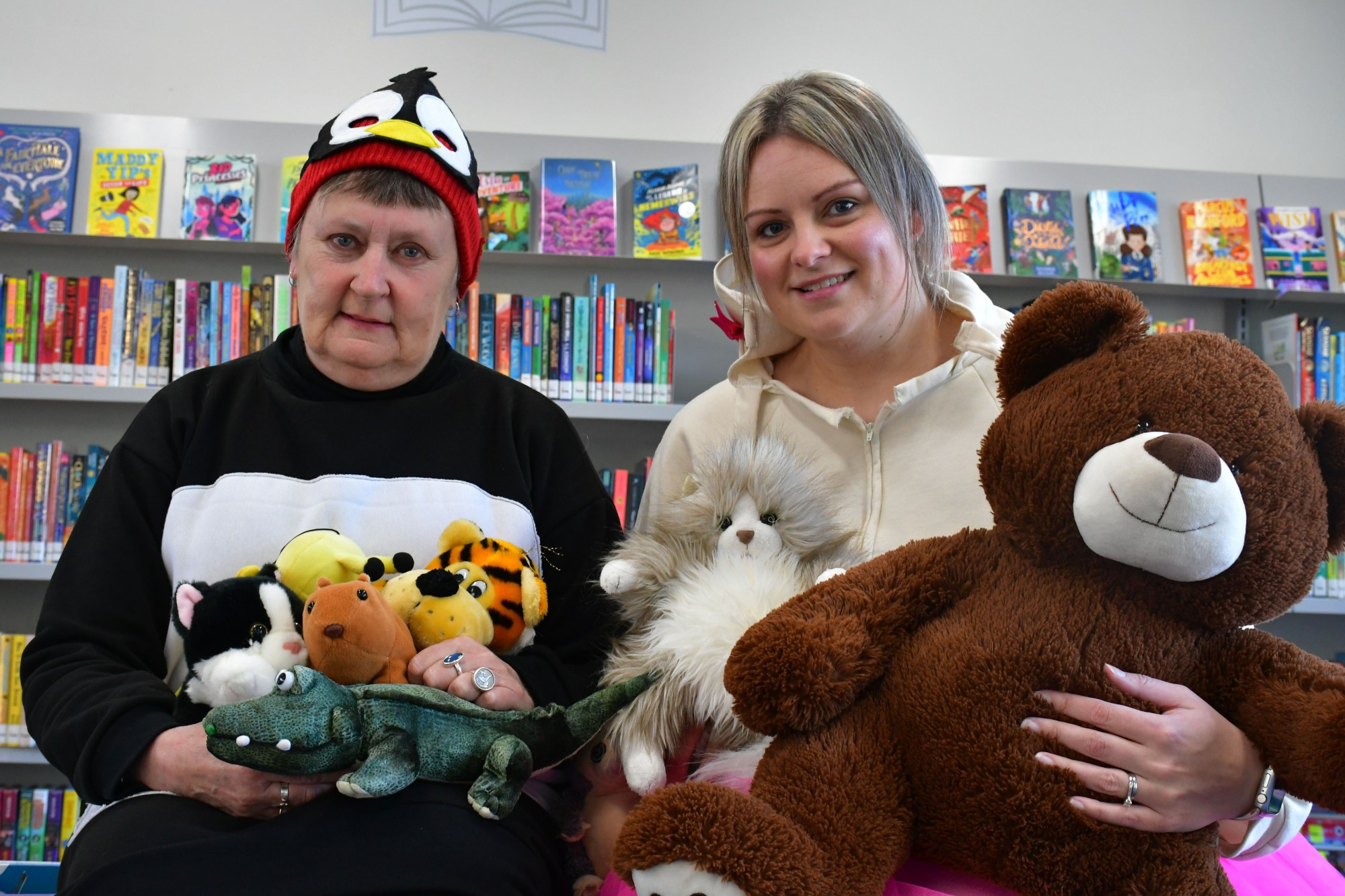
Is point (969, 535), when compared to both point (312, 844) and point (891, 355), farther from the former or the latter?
point (312, 844)

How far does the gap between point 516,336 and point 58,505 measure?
4.49 ft

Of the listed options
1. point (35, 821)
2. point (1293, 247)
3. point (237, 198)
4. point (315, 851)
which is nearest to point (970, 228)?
point (1293, 247)

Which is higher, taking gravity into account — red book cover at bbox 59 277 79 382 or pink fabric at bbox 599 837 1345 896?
red book cover at bbox 59 277 79 382

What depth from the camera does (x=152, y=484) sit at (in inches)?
47.7

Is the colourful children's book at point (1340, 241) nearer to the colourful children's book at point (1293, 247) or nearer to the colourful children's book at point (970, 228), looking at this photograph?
the colourful children's book at point (1293, 247)

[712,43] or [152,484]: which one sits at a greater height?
[712,43]

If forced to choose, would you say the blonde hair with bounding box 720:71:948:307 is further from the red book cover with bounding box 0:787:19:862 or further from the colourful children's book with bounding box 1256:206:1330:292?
the red book cover with bounding box 0:787:19:862

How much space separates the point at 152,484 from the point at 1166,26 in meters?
3.58

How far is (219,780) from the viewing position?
3.09ft

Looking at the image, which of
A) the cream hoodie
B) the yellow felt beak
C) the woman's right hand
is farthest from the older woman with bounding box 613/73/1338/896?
the woman's right hand

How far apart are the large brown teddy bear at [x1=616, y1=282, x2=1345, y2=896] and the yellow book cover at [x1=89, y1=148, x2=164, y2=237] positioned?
2645 millimetres

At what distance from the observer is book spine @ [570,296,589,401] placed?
106 inches

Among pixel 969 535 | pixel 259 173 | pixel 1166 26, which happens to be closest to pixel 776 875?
pixel 969 535

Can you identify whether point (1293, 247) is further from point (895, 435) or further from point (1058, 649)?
point (1058, 649)
